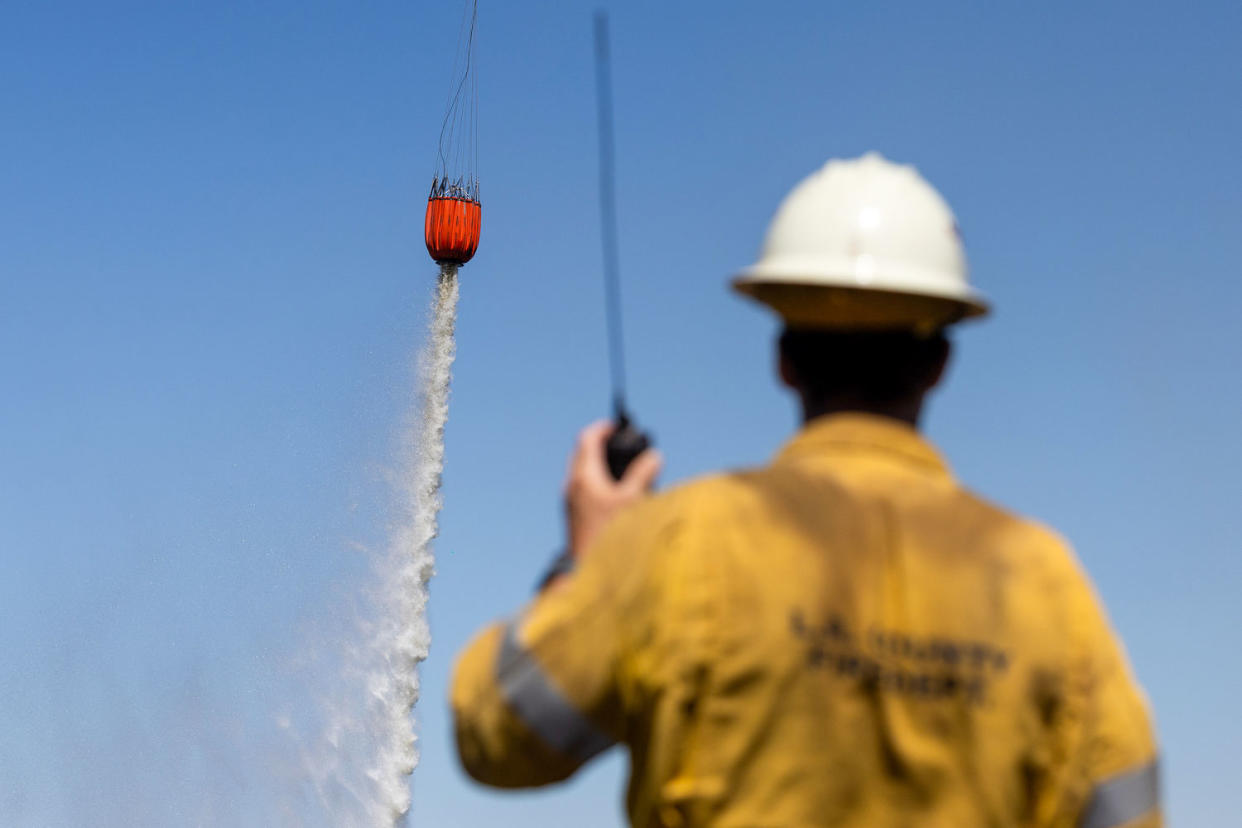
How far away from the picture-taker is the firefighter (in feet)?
18.0

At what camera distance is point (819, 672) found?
5.51 meters

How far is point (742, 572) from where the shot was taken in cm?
550

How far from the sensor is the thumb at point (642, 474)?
6.12 metres

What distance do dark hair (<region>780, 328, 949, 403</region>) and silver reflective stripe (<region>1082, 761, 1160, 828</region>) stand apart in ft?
4.63

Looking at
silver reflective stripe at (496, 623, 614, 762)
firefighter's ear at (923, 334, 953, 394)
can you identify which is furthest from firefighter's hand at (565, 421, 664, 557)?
firefighter's ear at (923, 334, 953, 394)

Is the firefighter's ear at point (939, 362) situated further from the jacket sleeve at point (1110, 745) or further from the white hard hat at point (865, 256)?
the jacket sleeve at point (1110, 745)

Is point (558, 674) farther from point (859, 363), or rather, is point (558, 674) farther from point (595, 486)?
point (859, 363)

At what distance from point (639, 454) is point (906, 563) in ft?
3.43

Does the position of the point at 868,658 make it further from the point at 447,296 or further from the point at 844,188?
the point at 447,296

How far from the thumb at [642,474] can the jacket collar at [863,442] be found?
0.43 m

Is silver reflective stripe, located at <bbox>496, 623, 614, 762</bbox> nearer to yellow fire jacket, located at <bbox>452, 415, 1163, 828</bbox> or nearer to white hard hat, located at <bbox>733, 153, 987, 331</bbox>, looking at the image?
yellow fire jacket, located at <bbox>452, 415, 1163, 828</bbox>

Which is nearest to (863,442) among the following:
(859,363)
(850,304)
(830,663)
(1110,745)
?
(859,363)

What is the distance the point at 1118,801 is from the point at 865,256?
1955 mm

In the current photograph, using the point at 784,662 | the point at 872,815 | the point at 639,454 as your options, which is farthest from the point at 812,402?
the point at 872,815
